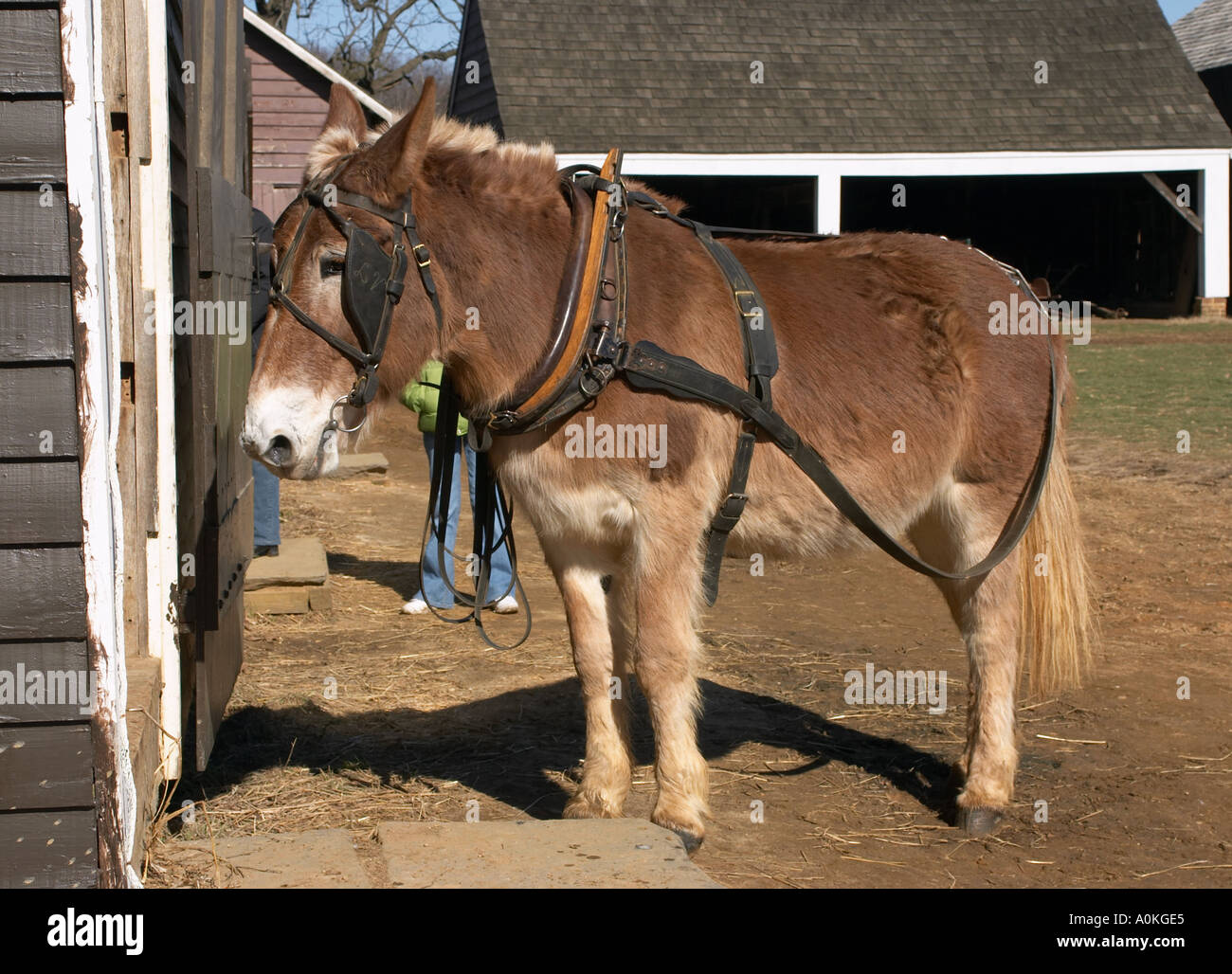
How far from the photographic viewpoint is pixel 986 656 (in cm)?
434

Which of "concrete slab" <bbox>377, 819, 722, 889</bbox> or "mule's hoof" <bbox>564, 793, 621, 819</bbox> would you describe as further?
"mule's hoof" <bbox>564, 793, 621, 819</bbox>

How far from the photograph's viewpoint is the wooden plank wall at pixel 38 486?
8.37 feet

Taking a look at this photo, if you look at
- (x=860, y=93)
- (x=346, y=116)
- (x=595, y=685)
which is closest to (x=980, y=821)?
(x=595, y=685)

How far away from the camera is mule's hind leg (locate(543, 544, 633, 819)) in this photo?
395cm

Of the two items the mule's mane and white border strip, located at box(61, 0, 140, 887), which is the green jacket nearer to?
the mule's mane

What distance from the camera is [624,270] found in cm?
363

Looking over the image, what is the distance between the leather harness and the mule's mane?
0.09 m

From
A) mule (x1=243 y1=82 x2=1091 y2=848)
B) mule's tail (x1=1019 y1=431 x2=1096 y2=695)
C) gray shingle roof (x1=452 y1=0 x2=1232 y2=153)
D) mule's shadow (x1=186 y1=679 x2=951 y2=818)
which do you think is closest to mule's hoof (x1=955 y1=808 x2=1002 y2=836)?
mule (x1=243 y1=82 x2=1091 y2=848)

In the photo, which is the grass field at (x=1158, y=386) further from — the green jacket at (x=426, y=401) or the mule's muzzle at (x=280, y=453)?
the mule's muzzle at (x=280, y=453)

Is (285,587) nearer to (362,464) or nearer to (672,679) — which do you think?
(672,679)

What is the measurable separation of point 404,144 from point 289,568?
13.4ft

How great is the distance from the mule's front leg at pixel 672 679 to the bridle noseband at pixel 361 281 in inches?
Result: 39.7
